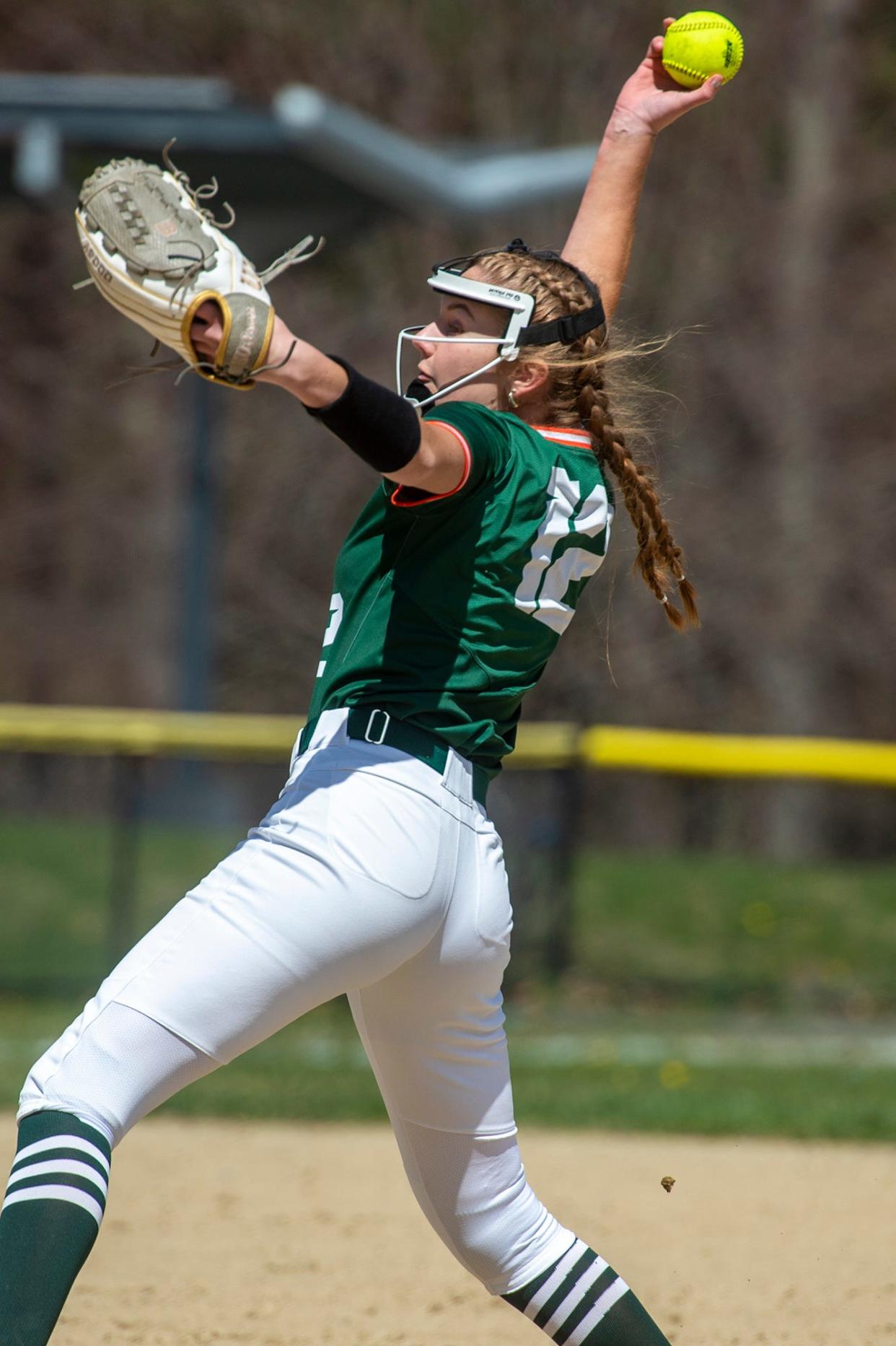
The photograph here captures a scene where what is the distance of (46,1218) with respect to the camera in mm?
2174

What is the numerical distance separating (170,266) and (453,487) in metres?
0.49

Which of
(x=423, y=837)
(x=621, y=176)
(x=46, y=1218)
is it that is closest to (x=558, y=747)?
(x=621, y=176)

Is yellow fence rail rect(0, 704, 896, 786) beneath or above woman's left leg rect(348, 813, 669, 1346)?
beneath

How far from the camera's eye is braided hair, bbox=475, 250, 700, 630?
2.61m

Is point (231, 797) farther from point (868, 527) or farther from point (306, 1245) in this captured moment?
point (868, 527)

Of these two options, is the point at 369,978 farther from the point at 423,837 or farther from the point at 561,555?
the point at 561,555

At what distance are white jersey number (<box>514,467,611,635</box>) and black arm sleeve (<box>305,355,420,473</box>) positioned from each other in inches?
16.0

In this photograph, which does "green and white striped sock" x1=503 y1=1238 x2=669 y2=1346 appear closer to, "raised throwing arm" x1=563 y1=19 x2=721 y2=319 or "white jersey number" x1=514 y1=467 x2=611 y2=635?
"white jersey number" x1=514 y1=467 x2=611 y2=635

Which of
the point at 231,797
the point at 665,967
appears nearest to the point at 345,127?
the point at 231,797

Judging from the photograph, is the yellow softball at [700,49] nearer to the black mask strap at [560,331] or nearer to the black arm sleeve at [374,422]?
A: the black mask strap at [560,331]

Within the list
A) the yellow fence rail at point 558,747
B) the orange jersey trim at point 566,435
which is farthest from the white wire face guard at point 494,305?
the yellow fence rail at point 558,747

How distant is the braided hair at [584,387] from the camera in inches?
103

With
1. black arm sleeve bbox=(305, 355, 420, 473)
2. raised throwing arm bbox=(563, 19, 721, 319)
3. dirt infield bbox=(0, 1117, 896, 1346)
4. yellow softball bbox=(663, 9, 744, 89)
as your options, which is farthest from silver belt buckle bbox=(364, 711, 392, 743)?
dirt infield bbox=(0, 1117, 896, 1346)

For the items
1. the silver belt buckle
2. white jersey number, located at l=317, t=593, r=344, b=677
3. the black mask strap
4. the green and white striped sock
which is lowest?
the green and white striped sock
